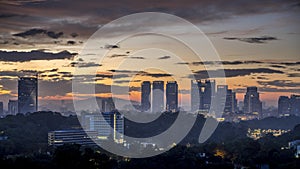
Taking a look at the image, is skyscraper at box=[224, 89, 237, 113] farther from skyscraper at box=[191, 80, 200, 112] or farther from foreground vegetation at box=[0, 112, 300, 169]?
foreground vegetation at box=[0, 112, 300, 169]

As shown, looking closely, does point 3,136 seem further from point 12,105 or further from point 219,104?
point 219,104

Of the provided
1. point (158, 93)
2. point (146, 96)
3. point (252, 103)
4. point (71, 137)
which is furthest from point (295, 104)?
point (71, 137)

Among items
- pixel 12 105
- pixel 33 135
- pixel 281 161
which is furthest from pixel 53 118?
pixel 12 105

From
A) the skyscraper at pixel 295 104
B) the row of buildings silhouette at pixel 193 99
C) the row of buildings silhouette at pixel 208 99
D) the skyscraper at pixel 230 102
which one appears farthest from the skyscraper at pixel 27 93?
the skyscraper at pixel 295 104

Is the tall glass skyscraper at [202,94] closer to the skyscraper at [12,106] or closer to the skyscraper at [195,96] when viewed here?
the skyscraper at [195,96]

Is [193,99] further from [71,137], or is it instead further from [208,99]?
[71,137]

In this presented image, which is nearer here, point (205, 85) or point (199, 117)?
point (199, 117)

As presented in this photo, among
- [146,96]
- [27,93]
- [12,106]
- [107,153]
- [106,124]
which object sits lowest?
[107,153]
